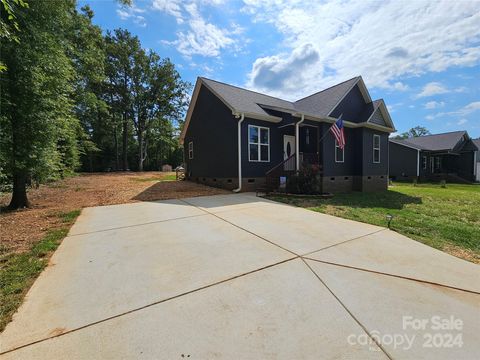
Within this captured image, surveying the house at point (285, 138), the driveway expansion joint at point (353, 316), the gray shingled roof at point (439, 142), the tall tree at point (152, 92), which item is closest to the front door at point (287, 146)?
the house at point (285, 138)

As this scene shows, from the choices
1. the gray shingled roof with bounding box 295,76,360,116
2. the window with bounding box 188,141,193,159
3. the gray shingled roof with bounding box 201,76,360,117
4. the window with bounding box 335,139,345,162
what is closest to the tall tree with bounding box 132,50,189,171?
the window with bounding box 188,141,193,159

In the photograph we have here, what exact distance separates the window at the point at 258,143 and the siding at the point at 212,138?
0.76 meters

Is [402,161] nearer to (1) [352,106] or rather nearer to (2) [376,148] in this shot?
(2) [376,148]

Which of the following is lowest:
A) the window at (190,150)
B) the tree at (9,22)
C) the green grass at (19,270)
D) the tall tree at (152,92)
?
the green grass at (19,270)

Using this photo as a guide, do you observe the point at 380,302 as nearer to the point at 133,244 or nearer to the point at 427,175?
the point at 133,244

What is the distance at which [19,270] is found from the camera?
306 centimetres

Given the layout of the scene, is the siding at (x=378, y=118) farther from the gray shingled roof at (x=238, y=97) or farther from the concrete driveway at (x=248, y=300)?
the concrete driveway at (x=248, y=300)

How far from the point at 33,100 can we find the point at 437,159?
34.9 meters

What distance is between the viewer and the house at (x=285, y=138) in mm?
11320

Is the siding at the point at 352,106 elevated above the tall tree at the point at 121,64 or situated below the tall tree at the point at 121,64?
below

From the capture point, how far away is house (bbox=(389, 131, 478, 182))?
79.6 feet

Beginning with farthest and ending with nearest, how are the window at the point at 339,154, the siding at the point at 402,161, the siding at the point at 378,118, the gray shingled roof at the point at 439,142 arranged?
the gray shingled roof at the point at 439,142 → the siding at the point at 402,161 → the siding at the point at 378,118 → the window at the point at 339,154

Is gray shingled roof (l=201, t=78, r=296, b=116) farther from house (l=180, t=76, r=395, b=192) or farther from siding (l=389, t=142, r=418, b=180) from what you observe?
siding (l=389, t=142, r=418, b=180)

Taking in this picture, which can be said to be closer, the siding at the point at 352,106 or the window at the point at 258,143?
the window at the point at 258,143
